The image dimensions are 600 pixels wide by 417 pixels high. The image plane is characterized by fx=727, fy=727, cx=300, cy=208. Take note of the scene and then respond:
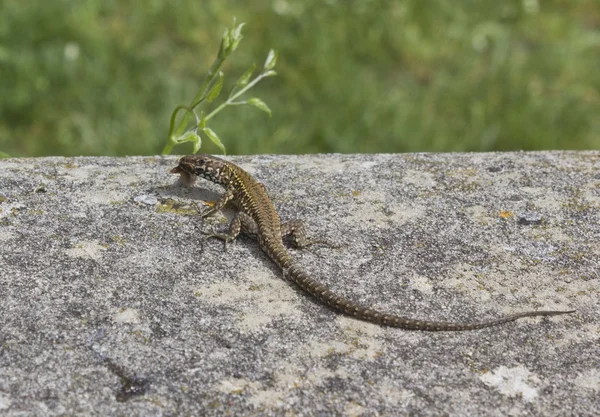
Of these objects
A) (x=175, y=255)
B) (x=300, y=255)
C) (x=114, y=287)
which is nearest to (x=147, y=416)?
(x=114, y=287)

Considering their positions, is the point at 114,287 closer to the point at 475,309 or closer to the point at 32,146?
the point at 475,309

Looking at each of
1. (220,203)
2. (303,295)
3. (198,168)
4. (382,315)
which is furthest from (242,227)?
(382,315)

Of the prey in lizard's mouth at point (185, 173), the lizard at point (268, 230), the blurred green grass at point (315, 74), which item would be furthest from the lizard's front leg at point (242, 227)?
the blurred green grass at point (315, 74)

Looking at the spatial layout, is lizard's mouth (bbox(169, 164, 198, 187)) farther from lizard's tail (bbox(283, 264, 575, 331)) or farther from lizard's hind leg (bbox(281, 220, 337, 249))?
lizard's tail (bbox(283, 264, 575, 331))

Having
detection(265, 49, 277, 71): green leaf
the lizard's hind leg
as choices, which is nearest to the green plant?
detection(265, 49, 277, 71): green leaf

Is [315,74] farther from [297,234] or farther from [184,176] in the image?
[297,234]
